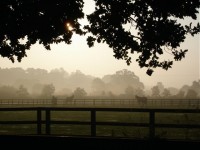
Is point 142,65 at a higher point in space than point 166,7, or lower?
lower

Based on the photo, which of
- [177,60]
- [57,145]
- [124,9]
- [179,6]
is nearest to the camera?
[57,145]

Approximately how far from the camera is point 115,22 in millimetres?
9938

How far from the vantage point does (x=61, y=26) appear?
10.5 meters

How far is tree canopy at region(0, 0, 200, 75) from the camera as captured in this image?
946cm

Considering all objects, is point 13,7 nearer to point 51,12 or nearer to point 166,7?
point 51,12

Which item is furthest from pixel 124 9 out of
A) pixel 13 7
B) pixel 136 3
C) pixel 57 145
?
pixel 57 145

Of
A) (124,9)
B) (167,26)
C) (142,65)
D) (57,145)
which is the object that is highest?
(124,9)

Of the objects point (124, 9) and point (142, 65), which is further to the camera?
point (142, 65)

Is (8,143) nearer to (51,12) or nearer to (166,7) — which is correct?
(51,12)

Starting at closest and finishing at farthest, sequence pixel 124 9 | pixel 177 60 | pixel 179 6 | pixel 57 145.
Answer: pixel 57 145 → pixel 179 6 → pixel 124 9 → pixel 177 60

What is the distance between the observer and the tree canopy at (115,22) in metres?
9.46

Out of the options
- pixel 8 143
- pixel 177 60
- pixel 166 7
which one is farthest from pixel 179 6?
pixel 8 143

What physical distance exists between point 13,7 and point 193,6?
5567 mm

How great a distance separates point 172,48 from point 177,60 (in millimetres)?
537
